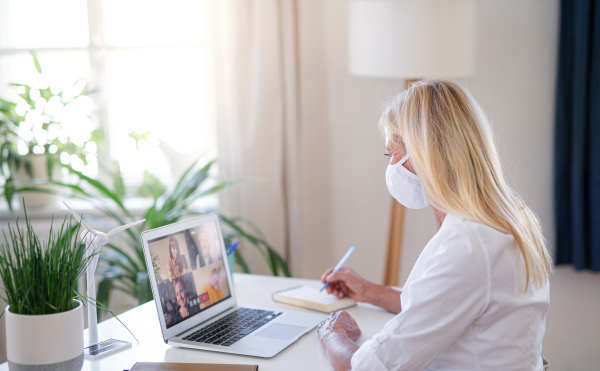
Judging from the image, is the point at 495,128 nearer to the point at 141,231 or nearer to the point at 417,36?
the point at 417,36

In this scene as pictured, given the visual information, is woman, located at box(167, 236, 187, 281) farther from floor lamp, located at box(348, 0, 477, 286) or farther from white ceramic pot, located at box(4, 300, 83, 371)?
floor lamp, located at box(348, 0, 477, 286)

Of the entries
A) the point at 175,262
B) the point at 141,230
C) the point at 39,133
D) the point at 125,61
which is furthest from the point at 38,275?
the point at 125,61

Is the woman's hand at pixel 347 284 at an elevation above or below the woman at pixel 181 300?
below

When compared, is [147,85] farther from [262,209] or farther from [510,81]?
[510,81]

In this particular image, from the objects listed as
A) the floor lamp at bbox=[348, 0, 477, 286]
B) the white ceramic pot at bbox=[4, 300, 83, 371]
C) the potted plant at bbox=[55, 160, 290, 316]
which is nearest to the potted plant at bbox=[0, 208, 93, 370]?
the white ceramic pot at bbox=[4, 300, 83, 371]

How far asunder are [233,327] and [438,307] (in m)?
0.56

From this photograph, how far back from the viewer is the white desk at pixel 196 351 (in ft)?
4.16

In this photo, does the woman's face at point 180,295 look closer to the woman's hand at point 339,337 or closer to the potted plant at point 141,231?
the woman's hand at point 339,337

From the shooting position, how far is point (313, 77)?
107 inches

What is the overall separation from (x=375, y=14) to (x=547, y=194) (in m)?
1.16

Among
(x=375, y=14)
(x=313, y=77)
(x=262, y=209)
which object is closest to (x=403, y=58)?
(x=375, y=14)

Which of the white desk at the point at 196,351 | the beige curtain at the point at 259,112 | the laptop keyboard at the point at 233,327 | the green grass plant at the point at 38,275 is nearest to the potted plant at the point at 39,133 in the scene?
the beige curtain at the point at 259,112

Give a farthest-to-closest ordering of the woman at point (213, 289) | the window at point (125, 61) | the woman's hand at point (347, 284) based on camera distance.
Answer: the window at point (125, 61) < the woman's hand at point (347, 284) < the woman at point (213, 289)

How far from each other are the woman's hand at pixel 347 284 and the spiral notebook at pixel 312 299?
2 centimetres
